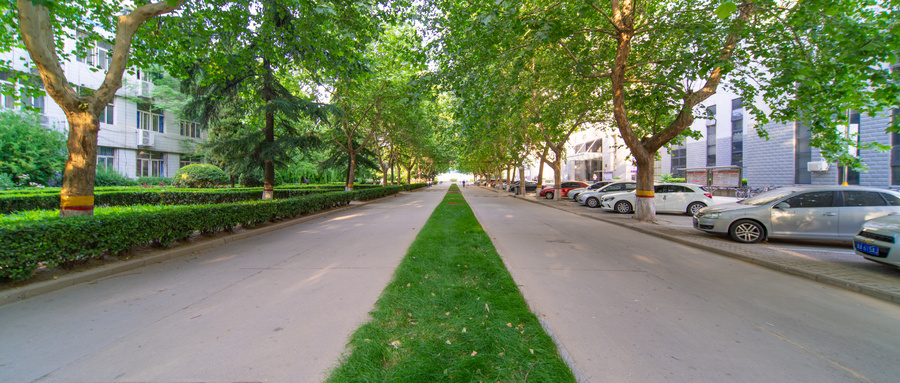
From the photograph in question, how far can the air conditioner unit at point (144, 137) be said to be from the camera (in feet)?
83.1

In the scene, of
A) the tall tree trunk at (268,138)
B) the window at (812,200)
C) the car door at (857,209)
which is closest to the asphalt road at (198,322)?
the tall tree trunk at (268,138)

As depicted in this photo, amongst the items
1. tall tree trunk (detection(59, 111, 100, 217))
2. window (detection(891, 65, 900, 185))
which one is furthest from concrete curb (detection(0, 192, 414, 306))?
window (detection(891, 65, 900, 185))

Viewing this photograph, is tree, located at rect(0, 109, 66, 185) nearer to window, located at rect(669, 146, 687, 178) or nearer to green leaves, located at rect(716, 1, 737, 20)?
green leaves, located at rect(716, 1, 737, 20)

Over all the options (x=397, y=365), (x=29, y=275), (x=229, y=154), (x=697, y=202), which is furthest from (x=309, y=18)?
(x=697, y=202)

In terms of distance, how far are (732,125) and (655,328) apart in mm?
34556

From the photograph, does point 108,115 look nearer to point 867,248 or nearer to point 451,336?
point 451,336

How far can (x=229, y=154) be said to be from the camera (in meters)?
15.2

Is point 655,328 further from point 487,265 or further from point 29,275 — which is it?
point 29,275

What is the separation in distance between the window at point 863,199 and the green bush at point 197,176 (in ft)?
95.7

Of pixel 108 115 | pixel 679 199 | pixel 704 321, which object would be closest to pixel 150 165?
pixel 108 115

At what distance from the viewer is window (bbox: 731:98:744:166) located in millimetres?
27903

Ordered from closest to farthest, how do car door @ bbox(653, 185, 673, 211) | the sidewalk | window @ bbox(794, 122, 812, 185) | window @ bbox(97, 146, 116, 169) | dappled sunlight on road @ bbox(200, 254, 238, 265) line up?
the sidewalk, dappled sunlight on road @ bbox(200, 254, 238, 265), car door @ bbox(653, 185, 673, 211), window @ bbox(794, 122, 812, 185), window @ bbox(97, 146, 116, 169)

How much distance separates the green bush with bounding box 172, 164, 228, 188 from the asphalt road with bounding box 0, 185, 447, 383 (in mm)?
19515

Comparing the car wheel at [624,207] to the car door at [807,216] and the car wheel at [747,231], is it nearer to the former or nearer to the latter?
the car wheel at [747,231]
